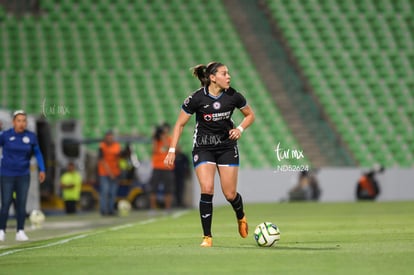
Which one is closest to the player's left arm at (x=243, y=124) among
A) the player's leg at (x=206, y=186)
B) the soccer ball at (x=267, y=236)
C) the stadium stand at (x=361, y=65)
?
the player's leg at (x=206, y=186)

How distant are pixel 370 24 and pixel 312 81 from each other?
186 inches

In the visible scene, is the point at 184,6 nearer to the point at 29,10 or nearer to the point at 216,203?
the point at 29,10

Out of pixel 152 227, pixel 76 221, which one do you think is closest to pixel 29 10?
pixel 76 221

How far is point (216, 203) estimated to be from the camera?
29.9m

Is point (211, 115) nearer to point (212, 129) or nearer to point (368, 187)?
point (212, 129)

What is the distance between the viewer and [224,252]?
33.7 feet

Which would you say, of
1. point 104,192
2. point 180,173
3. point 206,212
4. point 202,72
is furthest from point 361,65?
point 206,212

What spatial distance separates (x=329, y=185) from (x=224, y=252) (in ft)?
67.1

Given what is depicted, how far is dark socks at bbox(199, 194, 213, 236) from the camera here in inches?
444

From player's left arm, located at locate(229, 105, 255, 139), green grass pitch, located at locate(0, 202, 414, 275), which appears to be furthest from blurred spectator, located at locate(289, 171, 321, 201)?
player's left arm, located at locate(229, 105, 255, 139)

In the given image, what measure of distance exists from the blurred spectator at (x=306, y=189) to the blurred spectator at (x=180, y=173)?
359 centimetres

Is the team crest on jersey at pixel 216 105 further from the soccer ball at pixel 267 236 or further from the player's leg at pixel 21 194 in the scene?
the player's leg at pixel 21 194

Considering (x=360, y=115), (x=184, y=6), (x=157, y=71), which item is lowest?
(x=360, y=115)

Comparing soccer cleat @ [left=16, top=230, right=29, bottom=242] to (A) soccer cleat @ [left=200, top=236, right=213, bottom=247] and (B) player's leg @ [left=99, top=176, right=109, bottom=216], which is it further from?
(B) player's leg @ [left=99, top=176, right=109, bottom=216]
